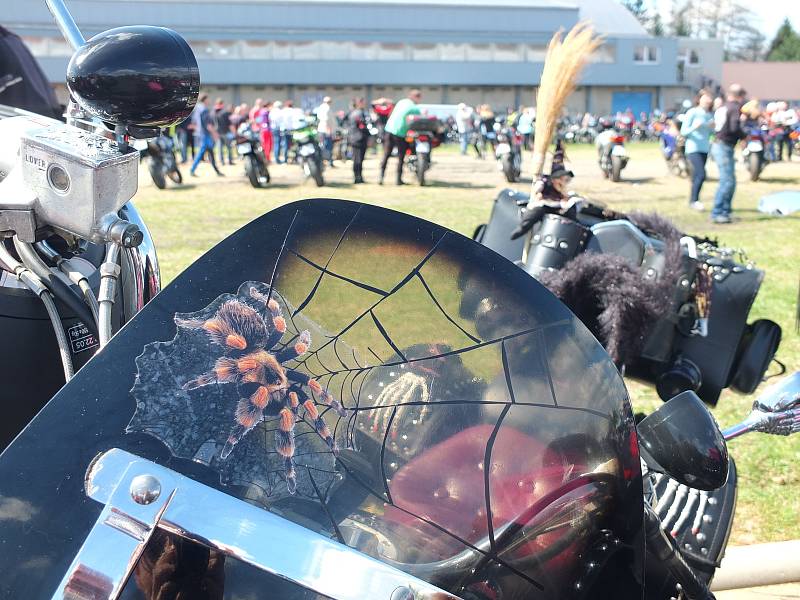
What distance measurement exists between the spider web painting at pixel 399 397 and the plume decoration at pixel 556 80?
3.42 m

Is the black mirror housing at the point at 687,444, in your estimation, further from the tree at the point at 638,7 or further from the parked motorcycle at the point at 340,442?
the tree at the point at 638,7

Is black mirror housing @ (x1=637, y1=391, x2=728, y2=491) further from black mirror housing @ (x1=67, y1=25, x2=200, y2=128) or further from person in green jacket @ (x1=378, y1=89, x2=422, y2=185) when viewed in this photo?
person in green jacket @ (x1=378, y1=89, x2=422, y2=185)

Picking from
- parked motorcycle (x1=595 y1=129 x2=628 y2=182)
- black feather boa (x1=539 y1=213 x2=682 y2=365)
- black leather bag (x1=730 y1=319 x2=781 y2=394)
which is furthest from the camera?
parked motorcycle (x1=595 y1=129 x2=628 y2=182)

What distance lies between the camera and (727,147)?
39.1 feet

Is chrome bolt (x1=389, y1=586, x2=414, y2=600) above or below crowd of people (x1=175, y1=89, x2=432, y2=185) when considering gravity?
above

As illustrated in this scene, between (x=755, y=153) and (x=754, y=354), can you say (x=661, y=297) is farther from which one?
(x=755, y=153)

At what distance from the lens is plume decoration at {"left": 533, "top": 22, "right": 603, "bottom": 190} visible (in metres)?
4.61

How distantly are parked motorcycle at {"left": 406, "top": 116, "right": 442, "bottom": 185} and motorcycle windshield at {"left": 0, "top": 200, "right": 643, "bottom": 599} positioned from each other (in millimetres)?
14176

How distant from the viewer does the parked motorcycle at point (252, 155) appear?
15.0 m

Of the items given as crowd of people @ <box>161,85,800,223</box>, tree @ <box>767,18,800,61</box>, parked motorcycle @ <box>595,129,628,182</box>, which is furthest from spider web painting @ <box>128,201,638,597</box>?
tree @ <box>767,18,800,61</box>

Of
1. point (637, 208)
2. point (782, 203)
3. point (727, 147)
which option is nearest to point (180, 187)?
point (637, 208)

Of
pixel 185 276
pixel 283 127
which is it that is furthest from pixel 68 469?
pixel 283 127

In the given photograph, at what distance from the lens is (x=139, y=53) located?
3.94ft

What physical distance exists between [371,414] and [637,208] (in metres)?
12.4
